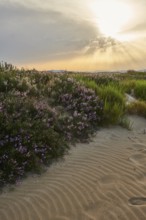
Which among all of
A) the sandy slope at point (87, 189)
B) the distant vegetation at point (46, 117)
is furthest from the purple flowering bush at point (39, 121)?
the sandy slope at point (87, 189)

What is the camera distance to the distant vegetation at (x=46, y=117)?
7.00 m

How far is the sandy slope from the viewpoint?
225 inches

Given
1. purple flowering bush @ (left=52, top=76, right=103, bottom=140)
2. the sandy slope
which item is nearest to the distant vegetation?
purple flowering bush @ (left=52, top=76, right=103, bottom=140)

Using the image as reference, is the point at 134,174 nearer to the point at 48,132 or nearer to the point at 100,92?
the point at 48,132

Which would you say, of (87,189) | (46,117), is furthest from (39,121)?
(87,189)

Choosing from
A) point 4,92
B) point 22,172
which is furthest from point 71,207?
point 4,92

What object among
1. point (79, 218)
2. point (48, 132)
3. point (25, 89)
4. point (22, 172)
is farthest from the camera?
point (25, 89)

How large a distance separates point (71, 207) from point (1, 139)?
198cm

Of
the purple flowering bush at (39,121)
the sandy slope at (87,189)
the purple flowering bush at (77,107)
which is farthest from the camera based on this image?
the purple flowering bush at (77,107)

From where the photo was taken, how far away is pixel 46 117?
8.22m

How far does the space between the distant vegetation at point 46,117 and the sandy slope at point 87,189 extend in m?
0.32

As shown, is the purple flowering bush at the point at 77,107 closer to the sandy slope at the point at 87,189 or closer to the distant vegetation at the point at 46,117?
the distant vegetation at the point at 46,117

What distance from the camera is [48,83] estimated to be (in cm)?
1104

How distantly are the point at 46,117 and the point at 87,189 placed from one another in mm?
2250
